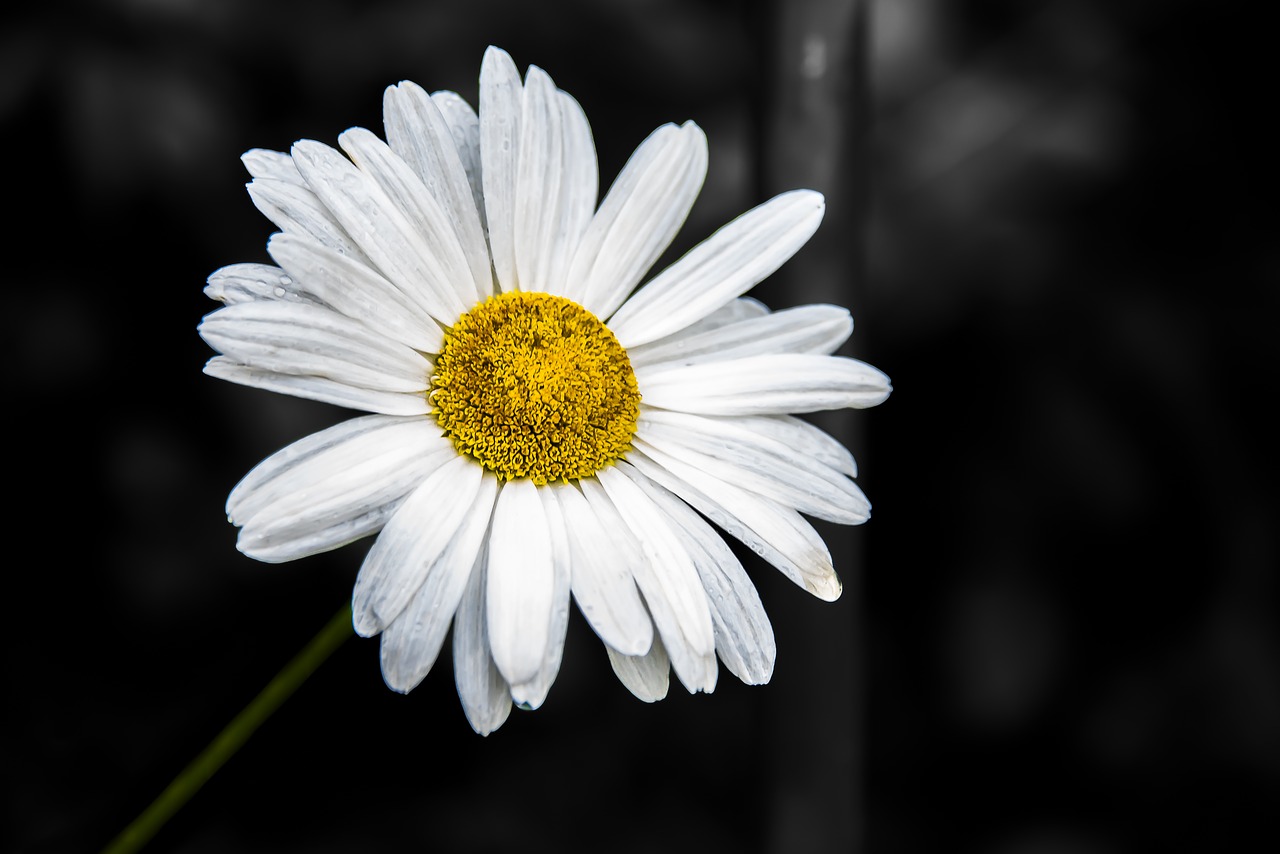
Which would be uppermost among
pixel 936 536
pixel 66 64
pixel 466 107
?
pixel 66 64

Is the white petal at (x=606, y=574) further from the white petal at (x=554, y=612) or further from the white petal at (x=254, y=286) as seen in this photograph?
the white petal at (x=254, y=286)

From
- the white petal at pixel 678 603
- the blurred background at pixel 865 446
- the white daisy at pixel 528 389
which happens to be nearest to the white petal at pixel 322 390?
the white daisy at pixel 528 389

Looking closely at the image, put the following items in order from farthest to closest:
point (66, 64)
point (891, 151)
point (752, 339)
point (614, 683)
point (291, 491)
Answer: point (891, 151) → point (614, 683) → point (66, 64) → point (752, 339) → point (291, 491)

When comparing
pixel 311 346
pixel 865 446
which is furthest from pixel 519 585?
pixel 865 446

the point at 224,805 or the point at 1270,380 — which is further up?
the point at 1270,380

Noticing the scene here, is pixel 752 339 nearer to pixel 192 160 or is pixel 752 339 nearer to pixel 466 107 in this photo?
pixel 466 107

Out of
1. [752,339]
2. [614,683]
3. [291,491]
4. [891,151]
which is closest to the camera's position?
[291,491]

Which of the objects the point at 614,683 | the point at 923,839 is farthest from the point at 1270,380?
the point at 614,683
